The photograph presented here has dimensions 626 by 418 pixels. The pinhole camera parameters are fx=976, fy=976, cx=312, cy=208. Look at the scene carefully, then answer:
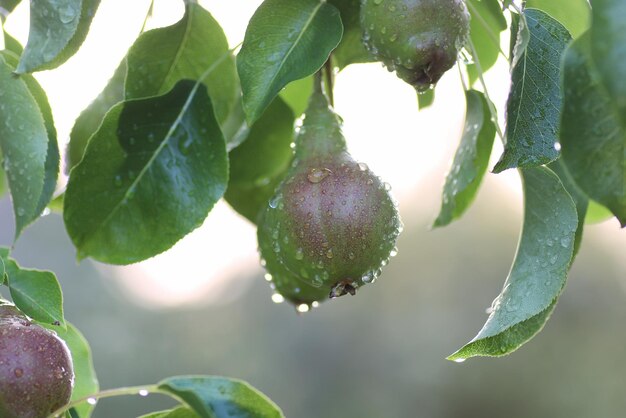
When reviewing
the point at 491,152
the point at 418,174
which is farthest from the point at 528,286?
the point at 418,174

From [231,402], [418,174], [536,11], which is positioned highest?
[536,11]

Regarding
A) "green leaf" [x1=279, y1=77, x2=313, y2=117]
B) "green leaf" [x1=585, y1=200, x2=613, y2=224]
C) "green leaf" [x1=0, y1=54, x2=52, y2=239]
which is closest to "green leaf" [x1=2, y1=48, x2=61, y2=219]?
"green leaf" [x1=0, y1=54, x2=52, y2=239]

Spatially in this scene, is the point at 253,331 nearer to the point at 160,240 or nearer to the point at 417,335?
the point at 417,335

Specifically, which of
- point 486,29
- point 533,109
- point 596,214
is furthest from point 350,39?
point 596,214

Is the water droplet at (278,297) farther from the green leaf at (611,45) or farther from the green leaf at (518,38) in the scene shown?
the green leaf at (611,45)

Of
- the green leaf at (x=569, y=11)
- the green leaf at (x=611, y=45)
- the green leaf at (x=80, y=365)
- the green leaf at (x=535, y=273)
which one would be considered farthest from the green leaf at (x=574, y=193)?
the green leaf at (x=80, y=365)
